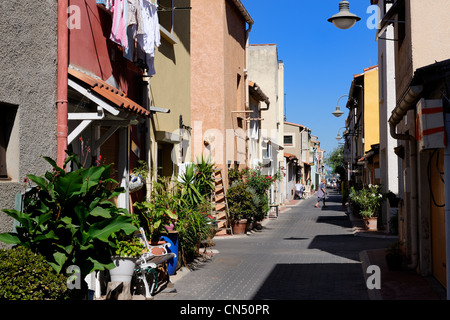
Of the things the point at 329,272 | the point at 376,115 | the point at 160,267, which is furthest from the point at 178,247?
the point at 376,115

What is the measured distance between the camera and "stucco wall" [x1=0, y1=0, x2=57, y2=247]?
620 centimetres

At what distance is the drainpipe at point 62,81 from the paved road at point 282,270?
119 inches

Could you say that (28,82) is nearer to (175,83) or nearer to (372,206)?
(175,83)

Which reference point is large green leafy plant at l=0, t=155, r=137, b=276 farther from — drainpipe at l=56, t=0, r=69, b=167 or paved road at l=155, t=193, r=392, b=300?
paved road at l=155, t=193, r=392, b=300

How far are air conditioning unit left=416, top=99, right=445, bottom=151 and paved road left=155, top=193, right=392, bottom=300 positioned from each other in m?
3.49

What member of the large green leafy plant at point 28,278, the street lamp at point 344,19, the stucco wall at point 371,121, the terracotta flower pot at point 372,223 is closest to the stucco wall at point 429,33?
the street lamp at point 344,19

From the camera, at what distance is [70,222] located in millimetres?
5762

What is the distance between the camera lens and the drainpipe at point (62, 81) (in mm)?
7328

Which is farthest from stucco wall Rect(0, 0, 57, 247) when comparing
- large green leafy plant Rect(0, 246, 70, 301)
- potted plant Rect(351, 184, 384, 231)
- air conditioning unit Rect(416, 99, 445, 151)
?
potted plant Rect(351, 184, 384, 231)

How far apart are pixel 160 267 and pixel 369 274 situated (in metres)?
4.12

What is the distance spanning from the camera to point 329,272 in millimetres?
11703

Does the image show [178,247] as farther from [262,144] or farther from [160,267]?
[262,144]

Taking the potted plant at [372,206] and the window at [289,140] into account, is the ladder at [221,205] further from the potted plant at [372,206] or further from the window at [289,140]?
the window at [289,140]

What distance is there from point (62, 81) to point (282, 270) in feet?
21.5
